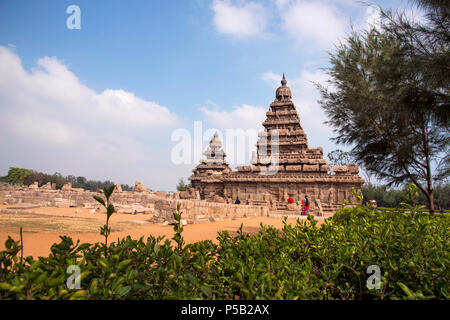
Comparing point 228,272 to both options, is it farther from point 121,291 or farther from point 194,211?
point 194,211

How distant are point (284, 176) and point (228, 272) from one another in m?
19.6

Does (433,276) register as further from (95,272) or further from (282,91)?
(282,91)

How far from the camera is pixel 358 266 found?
2135 millimetres

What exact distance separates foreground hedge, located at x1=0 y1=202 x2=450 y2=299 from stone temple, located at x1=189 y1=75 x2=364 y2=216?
1511cm

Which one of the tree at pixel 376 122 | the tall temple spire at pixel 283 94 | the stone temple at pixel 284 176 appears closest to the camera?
the tree at pixel 376 122

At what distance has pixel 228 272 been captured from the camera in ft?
6.22

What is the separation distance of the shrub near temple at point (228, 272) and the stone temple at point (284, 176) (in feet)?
49.6

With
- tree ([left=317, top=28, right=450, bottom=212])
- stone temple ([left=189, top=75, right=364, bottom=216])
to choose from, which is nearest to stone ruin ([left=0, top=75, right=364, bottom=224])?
stone temple ([left=189, top=75, right=364, bottom=216])

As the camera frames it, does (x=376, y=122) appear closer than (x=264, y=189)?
Yes

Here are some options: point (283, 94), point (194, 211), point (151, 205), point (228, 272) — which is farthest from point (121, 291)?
point (283, 94)

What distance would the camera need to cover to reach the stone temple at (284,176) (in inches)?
747

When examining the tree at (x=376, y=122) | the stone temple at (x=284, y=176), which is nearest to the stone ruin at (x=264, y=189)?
the stone temple at (x=284, y=176)

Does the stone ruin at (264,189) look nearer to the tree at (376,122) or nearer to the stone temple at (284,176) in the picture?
the stone temple at (284,176)
